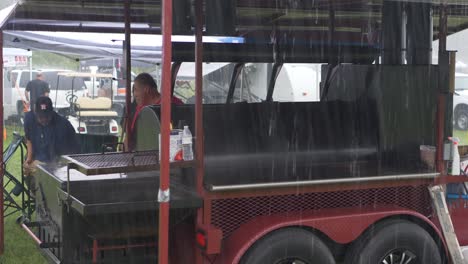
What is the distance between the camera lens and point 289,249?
14.2 ft

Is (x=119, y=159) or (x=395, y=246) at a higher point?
(x=119, y=159)

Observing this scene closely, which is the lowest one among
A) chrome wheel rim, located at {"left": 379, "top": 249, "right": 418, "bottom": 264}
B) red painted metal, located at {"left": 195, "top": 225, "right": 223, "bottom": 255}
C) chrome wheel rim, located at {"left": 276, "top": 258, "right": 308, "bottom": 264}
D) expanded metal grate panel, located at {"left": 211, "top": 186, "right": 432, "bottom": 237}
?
chrome wheel rim, located at {"left": 379, "top": 249, "right": 418, "bottom": 264}

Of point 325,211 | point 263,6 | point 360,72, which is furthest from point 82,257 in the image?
point 263,6

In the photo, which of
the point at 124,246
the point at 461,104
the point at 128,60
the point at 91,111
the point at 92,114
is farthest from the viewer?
the point at 461,104

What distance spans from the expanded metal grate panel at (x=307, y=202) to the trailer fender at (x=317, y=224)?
0.20 feet

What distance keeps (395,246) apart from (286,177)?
3.00 feet

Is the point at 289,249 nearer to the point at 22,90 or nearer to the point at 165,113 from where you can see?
the point at 165,113

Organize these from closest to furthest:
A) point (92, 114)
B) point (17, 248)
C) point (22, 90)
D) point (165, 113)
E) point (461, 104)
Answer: point (165, 113)
point (17, 248)
point (92, 114)
point (461, 104)
point (22, 90)

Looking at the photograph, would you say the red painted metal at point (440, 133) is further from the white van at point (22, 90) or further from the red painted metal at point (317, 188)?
the white van at point (22, 90)

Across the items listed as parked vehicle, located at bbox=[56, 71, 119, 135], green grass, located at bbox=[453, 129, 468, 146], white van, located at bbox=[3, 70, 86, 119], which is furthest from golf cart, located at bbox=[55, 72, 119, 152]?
green grass, located at bbox=[453, 129, 468, 146]

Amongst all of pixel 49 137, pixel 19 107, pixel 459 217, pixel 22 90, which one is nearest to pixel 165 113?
pixel 459 217

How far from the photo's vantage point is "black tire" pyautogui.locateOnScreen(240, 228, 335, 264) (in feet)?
13.9

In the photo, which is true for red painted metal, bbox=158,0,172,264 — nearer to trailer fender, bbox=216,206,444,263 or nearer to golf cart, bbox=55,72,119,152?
trailer fender, bbox=216,206,444,263

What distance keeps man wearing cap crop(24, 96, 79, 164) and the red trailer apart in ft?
6.12
